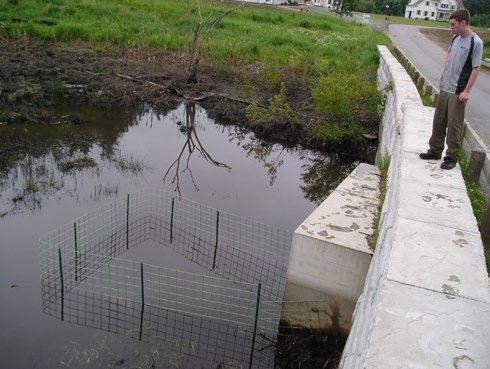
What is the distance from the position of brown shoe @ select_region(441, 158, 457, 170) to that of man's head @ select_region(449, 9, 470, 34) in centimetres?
153

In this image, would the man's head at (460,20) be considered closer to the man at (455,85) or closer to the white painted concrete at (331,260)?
the man at (455,85)

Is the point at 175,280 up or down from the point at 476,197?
down

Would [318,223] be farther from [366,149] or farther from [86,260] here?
[366,149]

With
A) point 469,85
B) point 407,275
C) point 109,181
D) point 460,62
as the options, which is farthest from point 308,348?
point 109,181

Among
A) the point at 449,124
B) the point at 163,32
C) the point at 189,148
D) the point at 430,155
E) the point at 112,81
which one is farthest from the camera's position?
the point at 163,32

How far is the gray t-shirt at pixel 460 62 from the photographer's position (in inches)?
219

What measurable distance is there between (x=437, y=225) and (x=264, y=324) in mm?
2575

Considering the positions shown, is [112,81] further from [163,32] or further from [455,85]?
[455,85]

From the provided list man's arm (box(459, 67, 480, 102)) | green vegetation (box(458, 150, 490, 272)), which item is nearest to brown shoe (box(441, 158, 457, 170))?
green vegetation (box(458, 150, 490, 272))

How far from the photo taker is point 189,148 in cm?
1289

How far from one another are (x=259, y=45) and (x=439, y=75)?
8461mm

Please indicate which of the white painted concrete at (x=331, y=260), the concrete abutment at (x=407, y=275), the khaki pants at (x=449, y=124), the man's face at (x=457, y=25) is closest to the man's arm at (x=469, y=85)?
the khaki pants at (x=449, y=124)

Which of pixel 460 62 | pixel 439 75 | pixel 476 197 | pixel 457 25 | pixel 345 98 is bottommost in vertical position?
pixel 476 197

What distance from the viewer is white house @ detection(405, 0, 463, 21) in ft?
261
